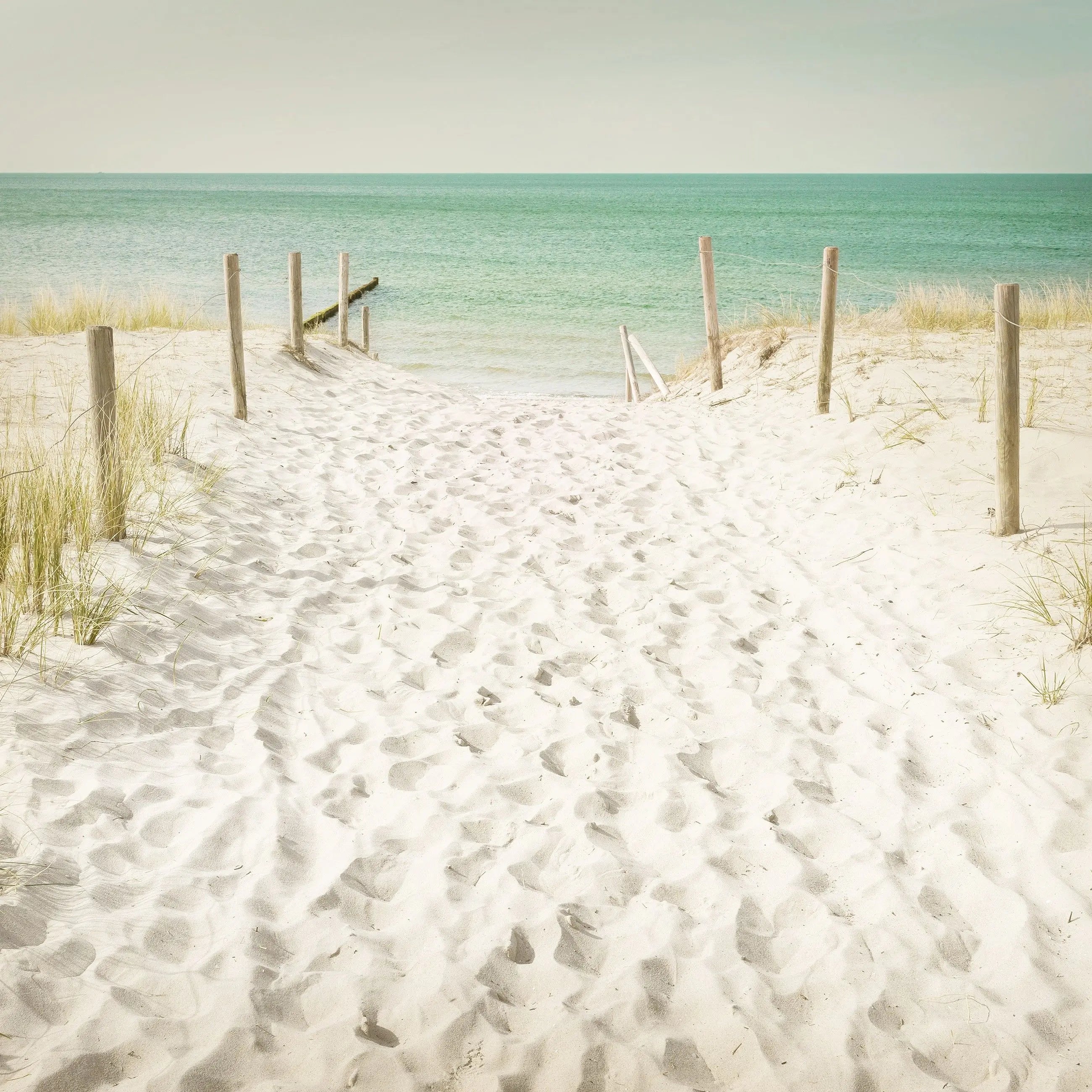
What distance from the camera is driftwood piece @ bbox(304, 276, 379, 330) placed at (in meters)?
14.8

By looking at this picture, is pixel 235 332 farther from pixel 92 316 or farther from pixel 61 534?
pixel 92 316

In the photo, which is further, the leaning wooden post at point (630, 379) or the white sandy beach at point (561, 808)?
the leaning wooden post at point (630, 379)

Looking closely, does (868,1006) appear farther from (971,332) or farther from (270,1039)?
(971,332)

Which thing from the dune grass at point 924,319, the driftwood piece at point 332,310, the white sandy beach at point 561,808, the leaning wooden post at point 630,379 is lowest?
the white sandy beach at point 561,808

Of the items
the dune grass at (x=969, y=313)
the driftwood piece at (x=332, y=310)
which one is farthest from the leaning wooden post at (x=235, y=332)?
the dune grass at (x=969, y=313)

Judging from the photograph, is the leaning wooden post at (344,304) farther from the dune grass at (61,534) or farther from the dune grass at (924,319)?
the dune grass at (61,534)

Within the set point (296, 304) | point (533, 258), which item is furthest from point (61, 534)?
point (533, 258)

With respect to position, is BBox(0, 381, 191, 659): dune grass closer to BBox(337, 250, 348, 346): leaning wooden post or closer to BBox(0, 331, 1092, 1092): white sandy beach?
BBox(0, 331, 1092, 1092): white sandy beach

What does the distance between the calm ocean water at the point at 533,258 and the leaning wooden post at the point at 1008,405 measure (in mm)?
5853

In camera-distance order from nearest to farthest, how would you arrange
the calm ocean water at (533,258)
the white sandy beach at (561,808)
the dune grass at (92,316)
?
the white sandy beach at (561,808), the dune grass at (92,316), the calm ocean water at (533,258)

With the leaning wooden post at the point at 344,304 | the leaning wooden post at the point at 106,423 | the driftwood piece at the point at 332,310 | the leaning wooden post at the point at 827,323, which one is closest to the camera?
the leaning wooden post at the point at 106,423

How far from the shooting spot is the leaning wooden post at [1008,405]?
17.0 ft

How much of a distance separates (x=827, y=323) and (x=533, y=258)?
27.0 m

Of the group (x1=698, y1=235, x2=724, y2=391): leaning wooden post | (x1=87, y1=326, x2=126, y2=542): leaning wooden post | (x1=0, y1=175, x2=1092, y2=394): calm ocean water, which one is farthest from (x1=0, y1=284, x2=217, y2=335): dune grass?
(x1=87, y1=326, x2=126, y2=542): leaning wooden post
